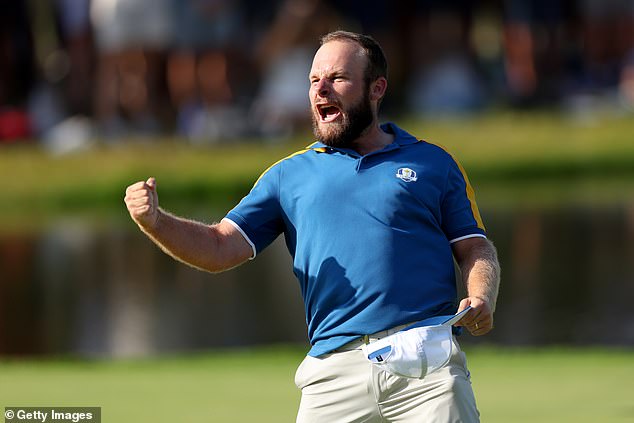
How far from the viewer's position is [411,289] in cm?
465

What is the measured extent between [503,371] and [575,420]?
57.6 inches

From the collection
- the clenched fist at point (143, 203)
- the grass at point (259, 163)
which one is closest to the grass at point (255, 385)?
the clenched fist at point (143, 203)

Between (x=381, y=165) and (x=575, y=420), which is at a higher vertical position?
(x=381, y=165)

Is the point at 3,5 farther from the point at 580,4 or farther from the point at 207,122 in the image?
the point at 580,4

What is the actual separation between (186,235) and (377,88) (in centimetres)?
72

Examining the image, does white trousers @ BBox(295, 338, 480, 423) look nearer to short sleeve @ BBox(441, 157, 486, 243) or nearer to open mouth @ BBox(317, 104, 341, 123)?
short sleeve @ BBox(441, 157, 486, 243)

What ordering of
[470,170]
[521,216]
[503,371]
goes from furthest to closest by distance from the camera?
[470,170], [521,216], [503,371]

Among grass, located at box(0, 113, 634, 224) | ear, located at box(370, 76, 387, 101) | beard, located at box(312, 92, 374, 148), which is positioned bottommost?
grass, located at box(0, 113, 634, 224)

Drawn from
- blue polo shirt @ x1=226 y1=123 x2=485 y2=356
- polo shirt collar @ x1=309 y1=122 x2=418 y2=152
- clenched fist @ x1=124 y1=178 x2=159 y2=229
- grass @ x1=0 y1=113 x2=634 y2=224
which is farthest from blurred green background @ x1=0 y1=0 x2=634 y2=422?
clenched fist @ x1=124 y1=178 x2=159 y2=229

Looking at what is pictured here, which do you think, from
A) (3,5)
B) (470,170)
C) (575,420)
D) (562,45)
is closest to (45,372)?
(575,420)

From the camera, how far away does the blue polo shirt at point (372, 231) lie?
4656 millimetres

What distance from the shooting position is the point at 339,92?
15.7ft

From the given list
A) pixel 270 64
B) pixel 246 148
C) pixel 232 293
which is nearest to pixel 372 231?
pixel 232 293

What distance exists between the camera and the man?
463cm
